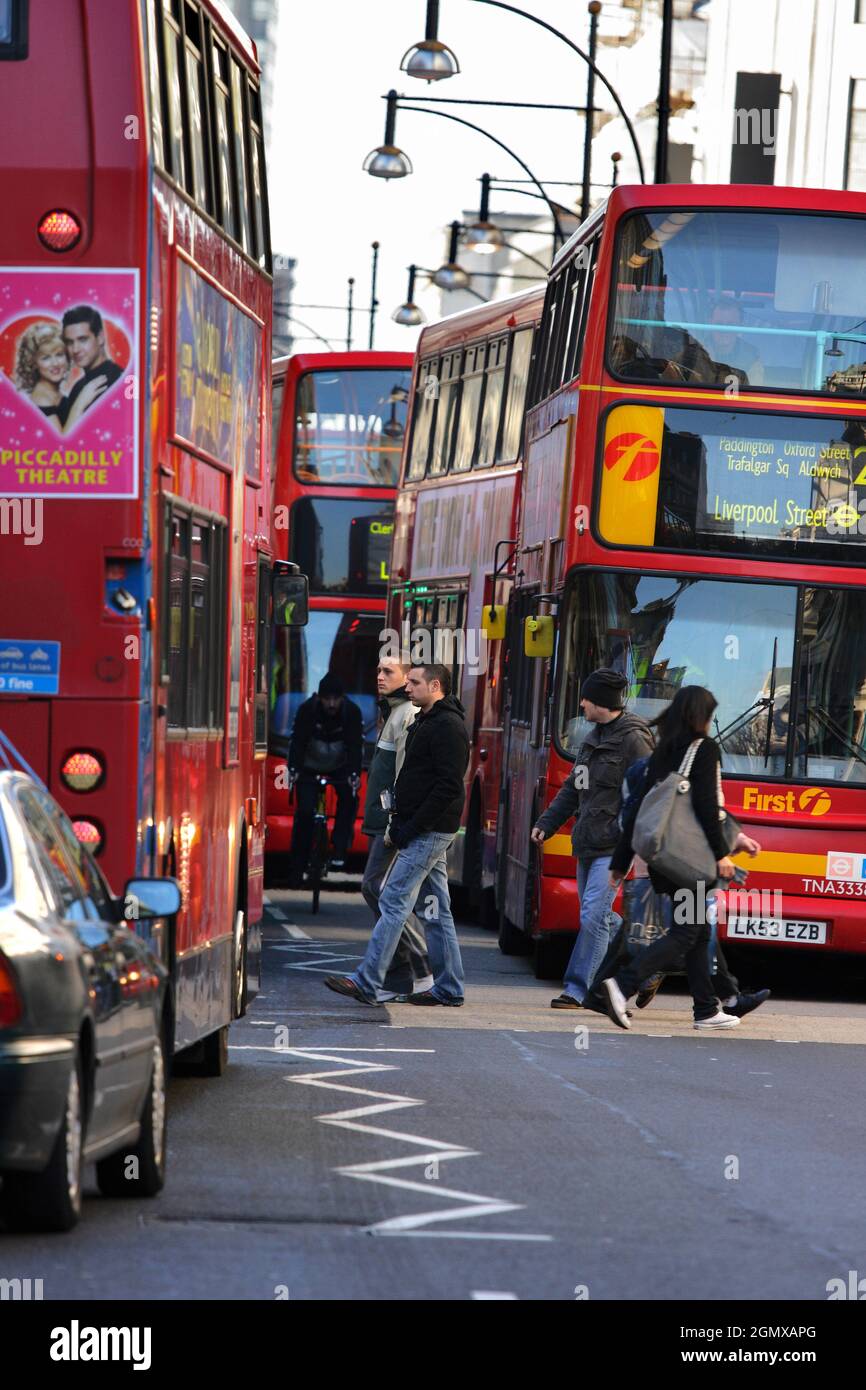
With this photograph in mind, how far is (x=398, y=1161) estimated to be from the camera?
32.1 feet

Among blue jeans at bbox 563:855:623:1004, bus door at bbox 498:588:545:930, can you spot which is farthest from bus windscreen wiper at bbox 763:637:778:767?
blue jeans at bbox 563:855:623:1004

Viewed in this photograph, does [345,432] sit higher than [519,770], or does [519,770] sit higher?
[345,432]

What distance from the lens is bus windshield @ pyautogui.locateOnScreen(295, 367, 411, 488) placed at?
1140 inches

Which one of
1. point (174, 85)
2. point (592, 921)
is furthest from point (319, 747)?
point (174, 85)

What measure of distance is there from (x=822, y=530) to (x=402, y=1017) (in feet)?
15.0

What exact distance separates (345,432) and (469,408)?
3.83 metres

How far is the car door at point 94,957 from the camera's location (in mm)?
7656

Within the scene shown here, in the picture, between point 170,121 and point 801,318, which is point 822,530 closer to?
point 801,318

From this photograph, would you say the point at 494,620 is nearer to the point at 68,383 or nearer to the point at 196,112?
the point at 196,112

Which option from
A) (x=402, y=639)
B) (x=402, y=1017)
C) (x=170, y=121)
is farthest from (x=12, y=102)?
(x=402, y=639)

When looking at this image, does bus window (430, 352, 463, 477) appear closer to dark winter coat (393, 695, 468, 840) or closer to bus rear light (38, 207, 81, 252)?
dark winter coat (393, 695, 468, 840)

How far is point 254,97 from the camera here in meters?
13.5

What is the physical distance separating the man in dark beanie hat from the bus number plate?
5.80 feet
